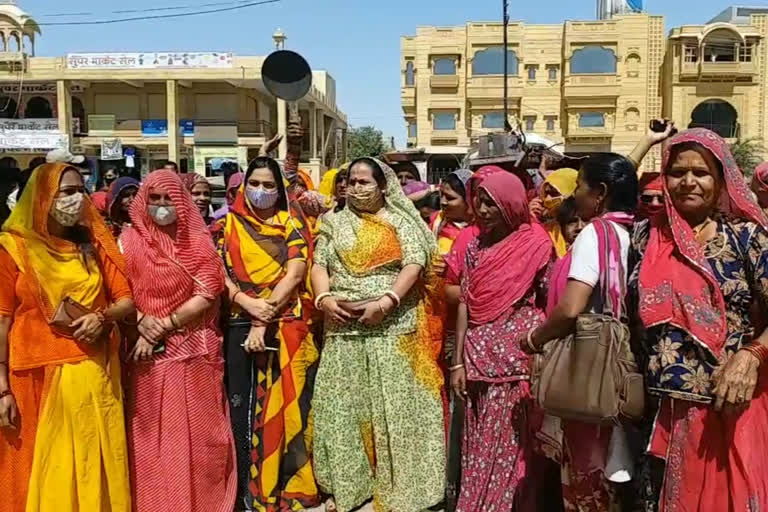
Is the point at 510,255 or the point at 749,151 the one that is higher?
the point at 749,151

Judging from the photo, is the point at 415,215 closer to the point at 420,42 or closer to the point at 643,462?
the point at 643,462

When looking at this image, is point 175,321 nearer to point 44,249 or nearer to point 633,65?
point 44,249

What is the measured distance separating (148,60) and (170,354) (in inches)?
1130

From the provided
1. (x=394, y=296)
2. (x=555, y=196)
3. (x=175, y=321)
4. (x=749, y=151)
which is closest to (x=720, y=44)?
(x=749, y=151)

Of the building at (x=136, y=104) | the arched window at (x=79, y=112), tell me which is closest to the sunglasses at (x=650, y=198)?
the building at (x=136, y=104)

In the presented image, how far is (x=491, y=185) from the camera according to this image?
3195mm

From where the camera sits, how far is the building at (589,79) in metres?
34.3

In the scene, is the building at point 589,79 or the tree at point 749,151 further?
the building at point 589,79

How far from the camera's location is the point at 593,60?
35.1 metres

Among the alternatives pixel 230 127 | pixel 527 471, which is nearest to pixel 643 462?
pixel 527 471

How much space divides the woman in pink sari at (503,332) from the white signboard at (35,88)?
31.4 m

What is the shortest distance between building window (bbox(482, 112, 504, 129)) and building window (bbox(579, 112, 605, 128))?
12.7ft

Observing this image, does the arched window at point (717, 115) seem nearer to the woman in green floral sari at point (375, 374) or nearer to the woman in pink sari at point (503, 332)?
the woman in green floral sari at point (375, 374)

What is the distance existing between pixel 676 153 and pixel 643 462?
1068 millimetres
